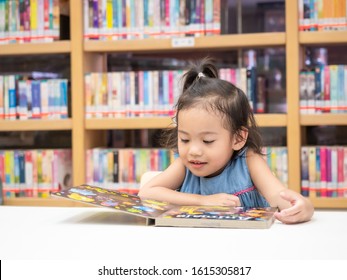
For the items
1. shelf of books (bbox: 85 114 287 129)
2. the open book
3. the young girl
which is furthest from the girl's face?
shelf of books (bbox: 85 114 287 129)

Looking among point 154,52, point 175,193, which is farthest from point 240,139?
point 154,52

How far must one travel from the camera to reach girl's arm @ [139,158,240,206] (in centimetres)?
136

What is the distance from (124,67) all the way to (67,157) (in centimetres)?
60

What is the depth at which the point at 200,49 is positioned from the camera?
3094 mm

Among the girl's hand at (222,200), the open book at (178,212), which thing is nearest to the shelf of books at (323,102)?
the girl's hand at (222,200)

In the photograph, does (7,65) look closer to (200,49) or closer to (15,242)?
(200,49)

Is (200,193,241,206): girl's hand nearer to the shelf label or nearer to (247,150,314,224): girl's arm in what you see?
(247,150,314,224): girl's arm

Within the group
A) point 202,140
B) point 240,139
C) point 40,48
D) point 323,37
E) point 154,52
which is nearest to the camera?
point 202,140

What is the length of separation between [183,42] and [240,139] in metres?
1.45

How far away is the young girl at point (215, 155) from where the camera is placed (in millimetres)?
1454

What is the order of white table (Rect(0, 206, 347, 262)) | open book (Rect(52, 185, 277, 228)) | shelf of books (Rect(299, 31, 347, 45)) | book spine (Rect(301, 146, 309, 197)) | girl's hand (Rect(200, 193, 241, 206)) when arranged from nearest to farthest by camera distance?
white table (Rect(0, 206, 347, 262))
open book (Rect(52, 185, 277, 228))
girl's hand (Rect(200, 193, 241, 206))
shelf of books (Rect(299, 31, 347, 45))
book spine (Rect(301, 146, 309, 197))

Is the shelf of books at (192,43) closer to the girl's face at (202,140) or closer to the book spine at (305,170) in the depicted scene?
the book spine at (305,170)

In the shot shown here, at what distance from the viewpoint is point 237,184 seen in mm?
1566

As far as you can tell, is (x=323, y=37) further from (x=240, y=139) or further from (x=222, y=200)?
(x=222, y=200)
